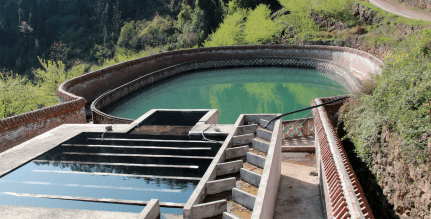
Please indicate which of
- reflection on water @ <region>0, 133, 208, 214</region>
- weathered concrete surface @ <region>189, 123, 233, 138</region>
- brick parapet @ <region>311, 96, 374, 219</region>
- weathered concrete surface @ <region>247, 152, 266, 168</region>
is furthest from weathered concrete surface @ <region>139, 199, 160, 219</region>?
weathered concrete surface @ <region>189, 123, 233, 138</region>

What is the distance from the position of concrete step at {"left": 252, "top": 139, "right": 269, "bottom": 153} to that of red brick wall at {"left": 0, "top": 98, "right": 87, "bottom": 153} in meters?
7.11

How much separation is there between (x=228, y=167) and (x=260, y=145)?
1.51 metres

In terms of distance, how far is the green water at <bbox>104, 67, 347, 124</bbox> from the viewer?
21.0 m

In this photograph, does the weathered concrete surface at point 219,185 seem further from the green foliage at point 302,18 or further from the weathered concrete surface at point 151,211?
the green foliage at point 302,18

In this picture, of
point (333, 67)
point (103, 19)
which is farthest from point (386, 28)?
point (103, 19)

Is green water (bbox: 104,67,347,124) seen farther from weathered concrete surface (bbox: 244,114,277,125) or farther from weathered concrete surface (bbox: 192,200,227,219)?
weathered concrete surface (bbox: 192,200,227,219)

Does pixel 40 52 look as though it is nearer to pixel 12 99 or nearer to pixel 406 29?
pixel 12 99

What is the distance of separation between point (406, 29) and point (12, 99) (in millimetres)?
25494

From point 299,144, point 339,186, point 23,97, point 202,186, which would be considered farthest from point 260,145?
point 23,97

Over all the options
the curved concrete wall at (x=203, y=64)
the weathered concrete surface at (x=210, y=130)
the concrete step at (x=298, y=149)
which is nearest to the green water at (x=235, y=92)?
the curved concrete wall at (x=203, y=64)

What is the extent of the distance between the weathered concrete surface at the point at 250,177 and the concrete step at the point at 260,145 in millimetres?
1438

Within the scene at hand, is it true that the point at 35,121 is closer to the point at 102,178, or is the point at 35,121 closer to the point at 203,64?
the point at 102,178

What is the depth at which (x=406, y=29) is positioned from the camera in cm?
2436

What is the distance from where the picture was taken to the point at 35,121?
427 inches
